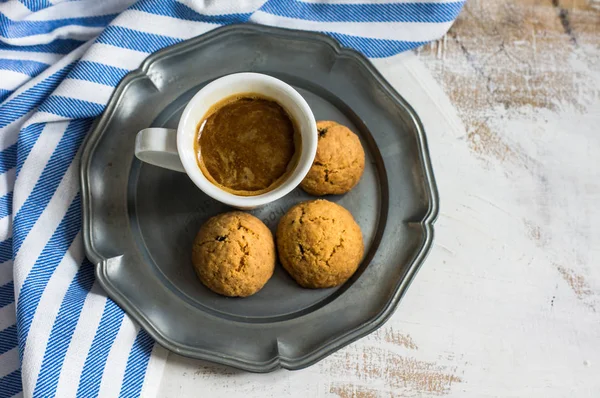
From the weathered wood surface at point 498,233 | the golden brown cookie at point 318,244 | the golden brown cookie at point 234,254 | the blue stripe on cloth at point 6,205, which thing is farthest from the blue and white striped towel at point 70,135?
the golden brown cookie at point 318,244

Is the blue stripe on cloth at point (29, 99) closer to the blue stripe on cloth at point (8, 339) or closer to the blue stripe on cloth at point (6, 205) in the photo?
the blue stripe on cloth at point (6, 205)

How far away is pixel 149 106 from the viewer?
5.54 ft

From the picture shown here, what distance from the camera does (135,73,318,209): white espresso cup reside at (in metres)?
1.39

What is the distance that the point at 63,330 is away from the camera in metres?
1.58

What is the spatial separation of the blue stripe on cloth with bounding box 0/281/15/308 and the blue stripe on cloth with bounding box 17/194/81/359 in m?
0.14

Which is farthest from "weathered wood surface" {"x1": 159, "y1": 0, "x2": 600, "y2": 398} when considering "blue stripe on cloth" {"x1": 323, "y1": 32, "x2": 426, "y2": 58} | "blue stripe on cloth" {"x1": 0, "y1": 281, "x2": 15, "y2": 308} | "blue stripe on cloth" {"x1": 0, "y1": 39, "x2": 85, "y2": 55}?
"blue stripe on cloth" {"x1": 0, "y1": 39, "x2": 85, "y2": 55}

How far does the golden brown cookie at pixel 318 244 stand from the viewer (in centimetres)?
154

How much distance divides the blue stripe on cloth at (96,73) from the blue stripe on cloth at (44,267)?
36 centimetres

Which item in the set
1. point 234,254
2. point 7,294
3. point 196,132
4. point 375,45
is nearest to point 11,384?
point 7,294

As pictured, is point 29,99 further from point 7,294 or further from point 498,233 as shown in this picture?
point 498,233

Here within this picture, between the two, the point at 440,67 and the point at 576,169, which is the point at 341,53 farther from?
the point at 576,169

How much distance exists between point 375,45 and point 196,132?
0.69 metres

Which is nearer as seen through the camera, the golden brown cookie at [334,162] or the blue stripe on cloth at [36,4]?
the golden brown cookie at [334,162]

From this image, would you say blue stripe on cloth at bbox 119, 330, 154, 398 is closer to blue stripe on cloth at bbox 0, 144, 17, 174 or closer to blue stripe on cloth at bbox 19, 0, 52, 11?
blue stripe on cloth at bbox 0, 144, 17, 174
